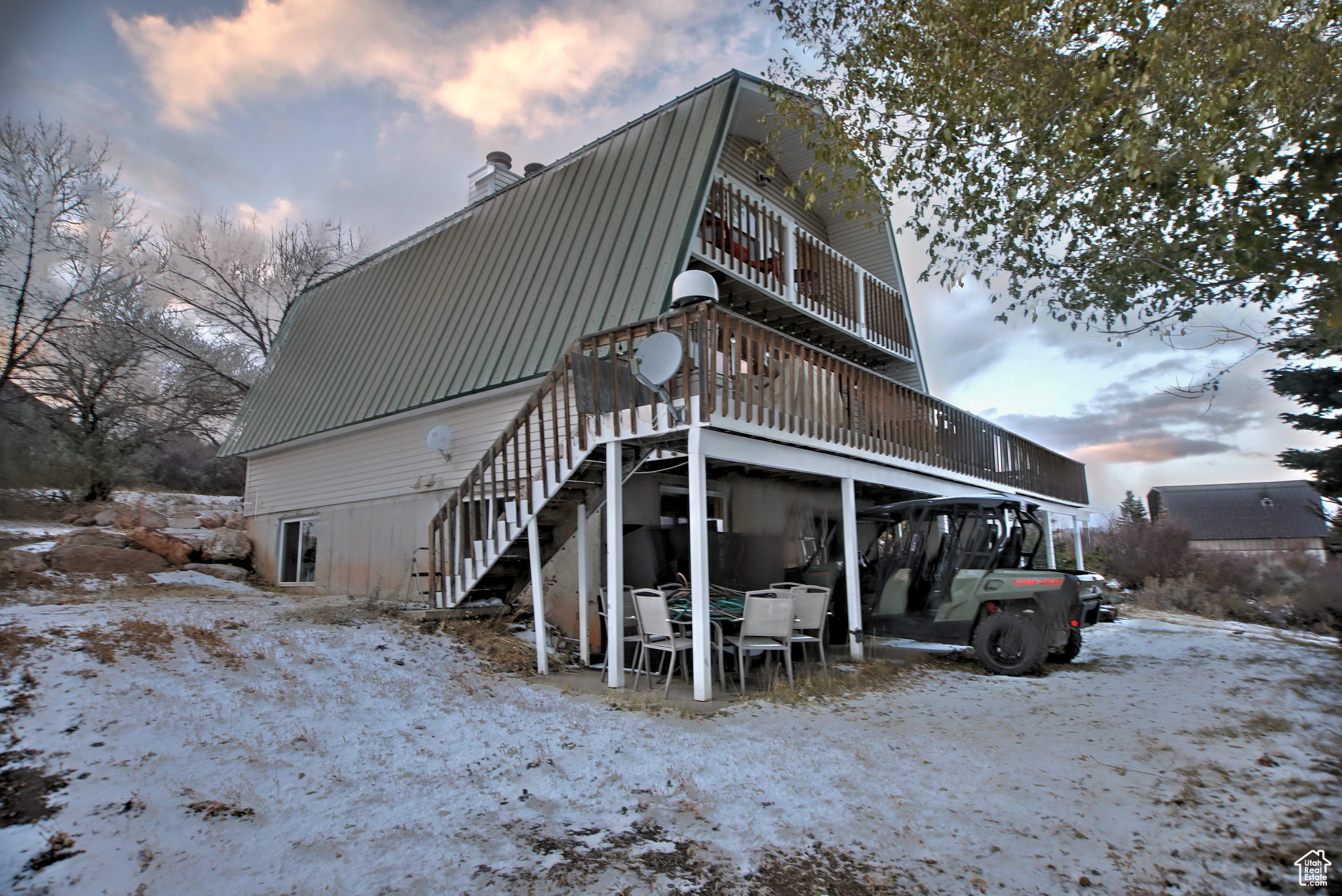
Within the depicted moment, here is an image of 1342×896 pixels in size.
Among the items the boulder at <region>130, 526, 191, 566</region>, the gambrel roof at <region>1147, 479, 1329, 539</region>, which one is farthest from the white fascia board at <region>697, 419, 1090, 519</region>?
the gambrel roof at <region>1147, 479, 1329, 539</region>

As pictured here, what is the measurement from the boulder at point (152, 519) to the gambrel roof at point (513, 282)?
6.81 feet

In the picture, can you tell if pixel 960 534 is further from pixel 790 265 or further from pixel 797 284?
pixel 797 284

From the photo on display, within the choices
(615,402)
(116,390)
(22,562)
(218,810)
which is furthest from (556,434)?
(116,390)

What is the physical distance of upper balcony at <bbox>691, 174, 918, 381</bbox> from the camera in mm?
10797

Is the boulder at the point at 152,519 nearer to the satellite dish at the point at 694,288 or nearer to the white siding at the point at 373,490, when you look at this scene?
the white siding at the point at 373,490

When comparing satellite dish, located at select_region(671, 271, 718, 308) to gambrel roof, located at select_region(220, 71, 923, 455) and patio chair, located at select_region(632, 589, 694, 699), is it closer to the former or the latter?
gambrel roof, located at select_region(220, 71, 923, 455)

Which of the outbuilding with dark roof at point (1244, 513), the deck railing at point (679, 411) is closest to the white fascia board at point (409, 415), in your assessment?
the deck railing at point (679, 411)

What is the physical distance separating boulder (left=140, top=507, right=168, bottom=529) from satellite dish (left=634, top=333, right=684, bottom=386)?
13.2 metres

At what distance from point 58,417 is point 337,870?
19305 mm

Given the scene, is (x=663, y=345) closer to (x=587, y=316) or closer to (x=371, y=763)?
(x=587, y=316)

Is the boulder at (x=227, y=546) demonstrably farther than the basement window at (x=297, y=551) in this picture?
Yes

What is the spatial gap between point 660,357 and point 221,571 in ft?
42.1

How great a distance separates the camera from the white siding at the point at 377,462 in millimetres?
11852

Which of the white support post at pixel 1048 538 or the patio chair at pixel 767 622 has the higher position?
the white support post at pixel 1048 538
